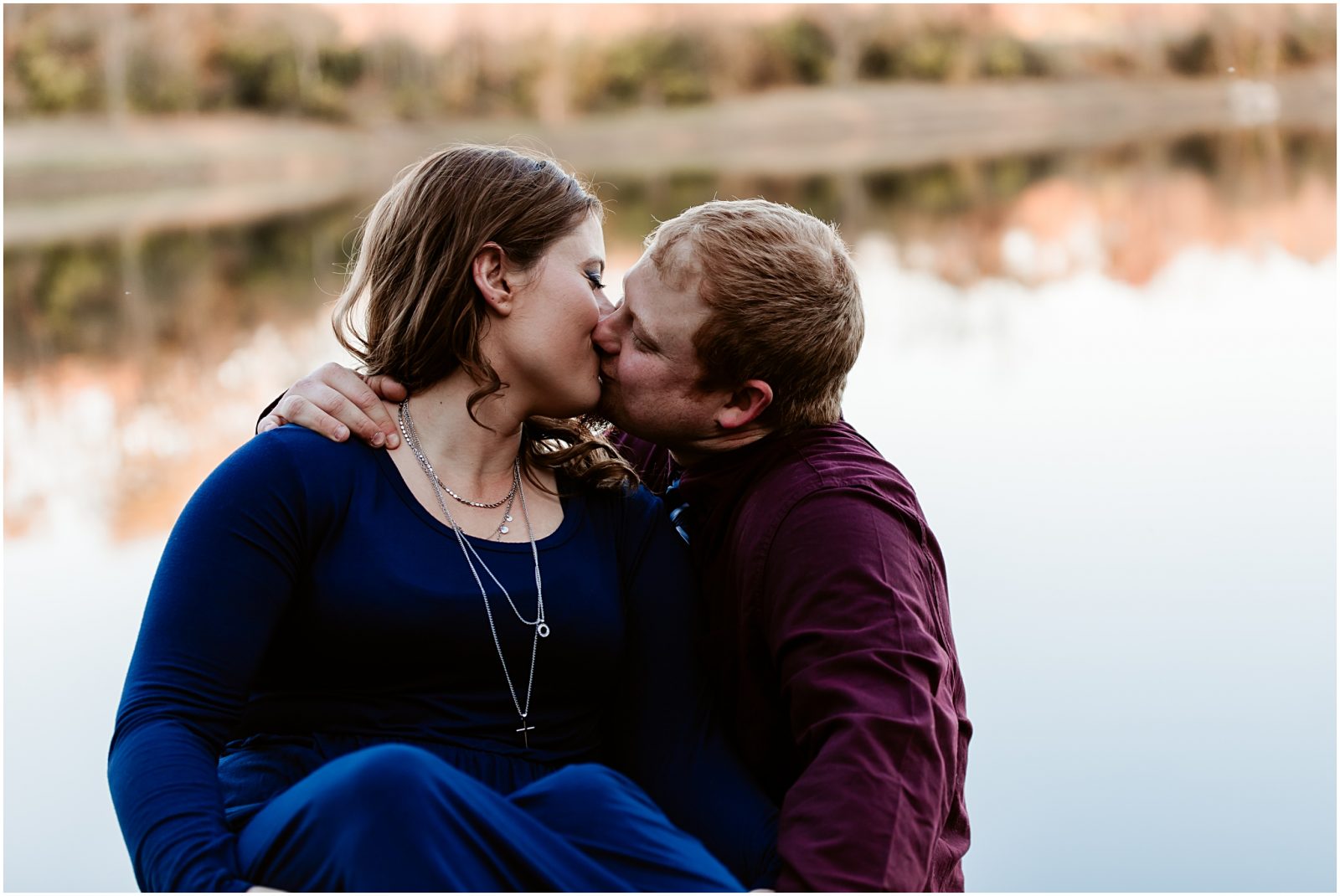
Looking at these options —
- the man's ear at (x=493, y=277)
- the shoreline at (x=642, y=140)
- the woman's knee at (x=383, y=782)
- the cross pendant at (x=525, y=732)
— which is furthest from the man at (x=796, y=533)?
the shoreline at (x=642, y=140)

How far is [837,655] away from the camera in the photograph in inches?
67.7

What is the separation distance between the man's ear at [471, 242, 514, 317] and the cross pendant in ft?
1.75

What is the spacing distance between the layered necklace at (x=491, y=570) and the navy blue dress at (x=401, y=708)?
10mm

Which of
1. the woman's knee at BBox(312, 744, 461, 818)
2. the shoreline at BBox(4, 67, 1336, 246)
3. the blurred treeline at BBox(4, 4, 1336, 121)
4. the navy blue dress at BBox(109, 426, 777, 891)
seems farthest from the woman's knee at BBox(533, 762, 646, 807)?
the blurred treeline at BBox(4, 4, 1336, 121)

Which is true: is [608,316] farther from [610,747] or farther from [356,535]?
[610,747]

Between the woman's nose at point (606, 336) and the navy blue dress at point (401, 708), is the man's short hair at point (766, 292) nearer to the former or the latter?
the woman's nose at point (606, 336)

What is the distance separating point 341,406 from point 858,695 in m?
0.74

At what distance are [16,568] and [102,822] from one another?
1.90 metres

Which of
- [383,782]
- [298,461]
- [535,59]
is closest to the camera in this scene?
[383,782]

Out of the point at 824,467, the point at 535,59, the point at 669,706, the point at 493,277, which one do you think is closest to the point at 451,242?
the point at 493,277

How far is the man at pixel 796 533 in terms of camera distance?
167 centimetres

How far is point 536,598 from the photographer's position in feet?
6.02

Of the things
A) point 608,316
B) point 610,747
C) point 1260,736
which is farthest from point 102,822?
point 1260,736

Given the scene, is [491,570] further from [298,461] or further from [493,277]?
[493,277]
